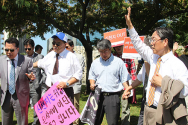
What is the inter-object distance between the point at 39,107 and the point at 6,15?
5071 millimetres

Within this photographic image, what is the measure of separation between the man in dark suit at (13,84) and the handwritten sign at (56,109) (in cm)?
41

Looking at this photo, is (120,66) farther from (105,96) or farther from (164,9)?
(164,9)

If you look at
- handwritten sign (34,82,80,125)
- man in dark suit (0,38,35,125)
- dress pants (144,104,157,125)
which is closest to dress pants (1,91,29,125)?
man in dark suit (0,38,35,125)

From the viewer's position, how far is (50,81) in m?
3.69

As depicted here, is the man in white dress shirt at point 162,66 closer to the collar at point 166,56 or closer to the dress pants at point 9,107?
the collar at point 166,56

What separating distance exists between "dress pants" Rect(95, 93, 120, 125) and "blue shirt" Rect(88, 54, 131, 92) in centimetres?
15

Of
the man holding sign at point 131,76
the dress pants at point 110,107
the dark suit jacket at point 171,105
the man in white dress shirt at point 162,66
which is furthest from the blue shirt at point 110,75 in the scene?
the dark suit jacket at point 171,105

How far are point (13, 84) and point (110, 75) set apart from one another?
1.81 metres

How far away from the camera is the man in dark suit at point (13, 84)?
364 cm

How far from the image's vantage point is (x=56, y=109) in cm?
344

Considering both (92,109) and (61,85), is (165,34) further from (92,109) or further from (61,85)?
(92,109)

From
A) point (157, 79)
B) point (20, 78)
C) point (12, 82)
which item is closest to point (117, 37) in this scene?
point (20, 78)

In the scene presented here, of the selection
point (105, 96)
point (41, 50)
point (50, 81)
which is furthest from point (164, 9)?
point (50, 81)

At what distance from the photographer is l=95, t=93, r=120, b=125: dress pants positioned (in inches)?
149
